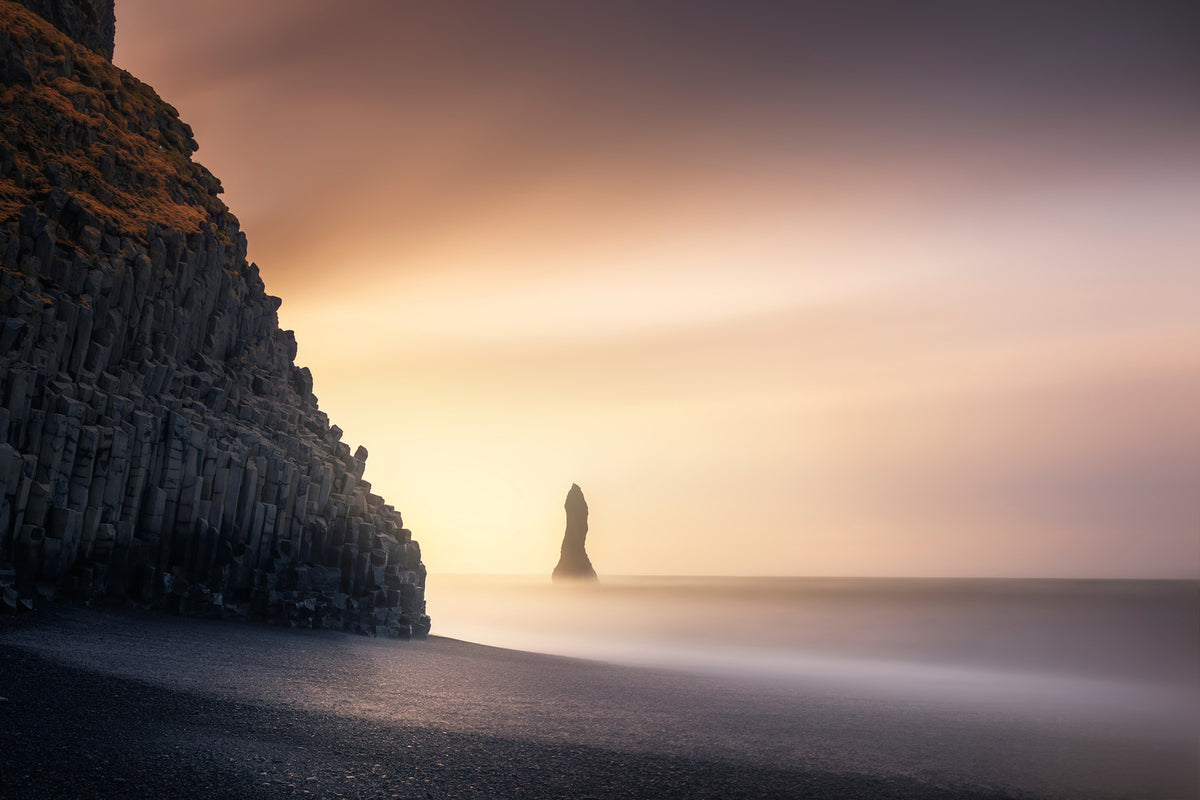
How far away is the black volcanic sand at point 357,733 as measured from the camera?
9164 millimetres

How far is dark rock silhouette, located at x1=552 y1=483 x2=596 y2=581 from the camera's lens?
146 meters

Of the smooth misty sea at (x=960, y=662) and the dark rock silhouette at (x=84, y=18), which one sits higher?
the dark rock silhouette at (x=84, y=18)

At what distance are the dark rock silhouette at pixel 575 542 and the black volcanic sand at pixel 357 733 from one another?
129 metres

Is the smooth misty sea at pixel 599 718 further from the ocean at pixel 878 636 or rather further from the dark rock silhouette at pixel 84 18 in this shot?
the dark rock silhouette at pixel 84 18

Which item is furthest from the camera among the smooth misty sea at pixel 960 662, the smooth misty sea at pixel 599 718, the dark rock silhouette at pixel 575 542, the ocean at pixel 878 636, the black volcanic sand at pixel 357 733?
the dark rock silhouette at pixel 575 542

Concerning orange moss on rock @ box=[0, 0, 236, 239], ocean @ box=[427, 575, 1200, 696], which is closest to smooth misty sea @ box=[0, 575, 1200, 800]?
ocean @ box=[427, 575, 1200, 696]

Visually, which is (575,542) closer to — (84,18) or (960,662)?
(960,662)

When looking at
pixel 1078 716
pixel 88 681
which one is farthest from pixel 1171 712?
pixel 88 681

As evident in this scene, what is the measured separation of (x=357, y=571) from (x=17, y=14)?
26.0 m

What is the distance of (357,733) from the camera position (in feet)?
38.5

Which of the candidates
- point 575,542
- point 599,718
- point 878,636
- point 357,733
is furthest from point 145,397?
point 575,542

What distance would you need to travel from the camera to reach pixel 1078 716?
75.4ft

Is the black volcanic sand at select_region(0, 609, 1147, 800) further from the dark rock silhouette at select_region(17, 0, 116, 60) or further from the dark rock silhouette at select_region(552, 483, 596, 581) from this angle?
the dark rock silhouette at select_region(552, 483, 596, 581)

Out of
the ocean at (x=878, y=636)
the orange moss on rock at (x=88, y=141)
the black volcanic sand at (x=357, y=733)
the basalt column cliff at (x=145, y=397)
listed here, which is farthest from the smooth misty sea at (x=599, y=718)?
the orange moss on rock at (x=88, y=141)
